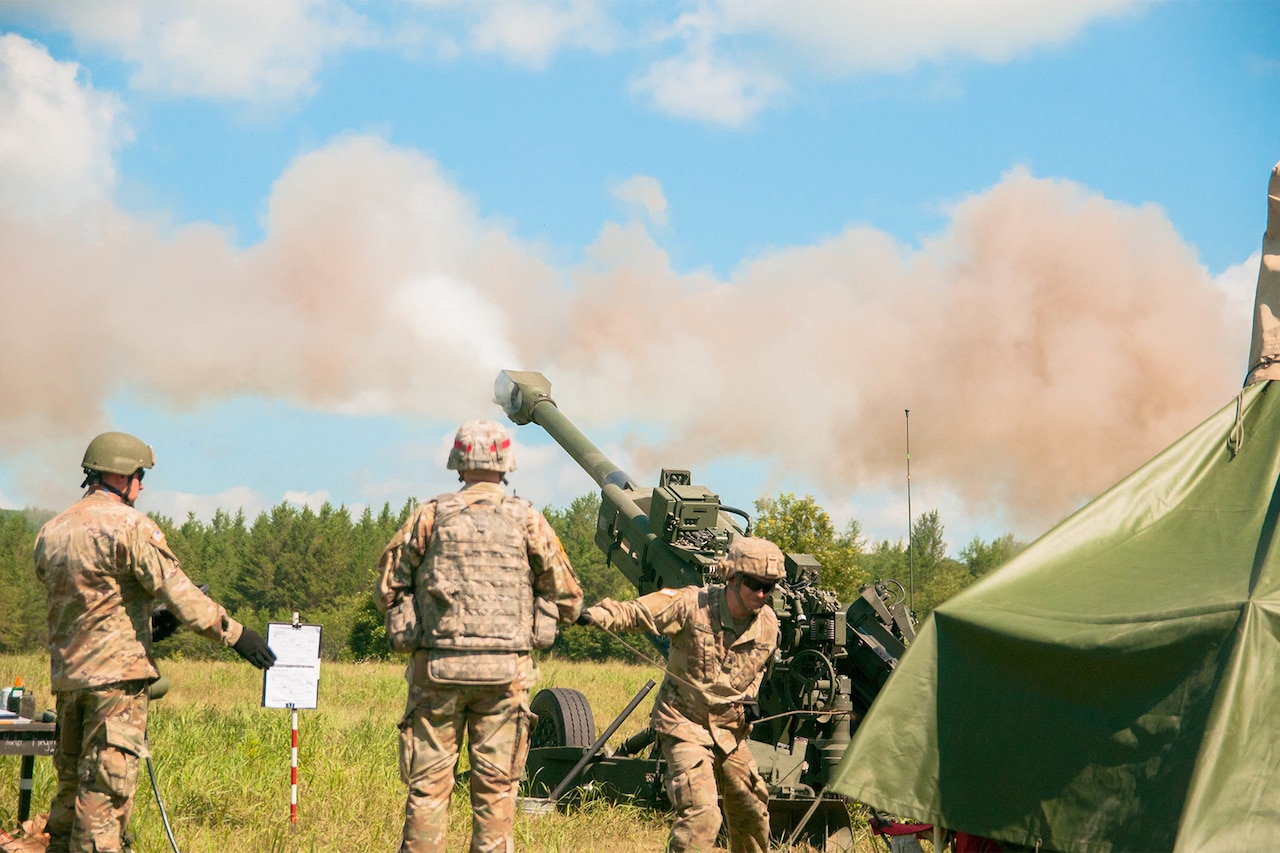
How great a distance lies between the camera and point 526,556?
509cm

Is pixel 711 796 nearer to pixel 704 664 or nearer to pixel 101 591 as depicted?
pixel 704 664

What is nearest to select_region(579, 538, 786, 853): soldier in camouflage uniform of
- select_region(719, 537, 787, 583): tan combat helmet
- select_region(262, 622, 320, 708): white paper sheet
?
select_region(719, 537, 787, 583): tan combat helmet

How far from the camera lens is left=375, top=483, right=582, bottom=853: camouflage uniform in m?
4.88

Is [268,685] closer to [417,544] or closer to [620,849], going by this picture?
[620,849]

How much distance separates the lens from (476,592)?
16.1ft

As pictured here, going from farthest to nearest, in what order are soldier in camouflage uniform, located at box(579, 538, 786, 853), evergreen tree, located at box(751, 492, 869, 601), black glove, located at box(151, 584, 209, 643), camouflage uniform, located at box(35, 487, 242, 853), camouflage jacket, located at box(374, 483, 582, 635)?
evergreen tree, located at box(751, 492, 869, 601), soldier in camouflage uniform, located at box(579, 538, 786, 853), black glove, located at box(151, 584, 209, 643), camouflage uniform, located at box(35, 487, 242, 853), camouflage jacket, located at box(374, 483, 582, 635)

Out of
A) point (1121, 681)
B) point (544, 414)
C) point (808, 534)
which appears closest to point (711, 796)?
point (1121, 681)

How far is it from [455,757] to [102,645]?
1.50 m

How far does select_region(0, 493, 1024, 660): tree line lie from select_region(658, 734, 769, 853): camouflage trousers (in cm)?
3295

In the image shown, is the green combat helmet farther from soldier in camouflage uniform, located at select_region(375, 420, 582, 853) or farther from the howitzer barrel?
the howitzer barrel

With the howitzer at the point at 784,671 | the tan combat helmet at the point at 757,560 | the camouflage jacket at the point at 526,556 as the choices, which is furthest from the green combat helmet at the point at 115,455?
the howitzer at the point at 784,671

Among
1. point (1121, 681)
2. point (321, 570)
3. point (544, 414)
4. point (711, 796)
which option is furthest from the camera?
point (321, 570)

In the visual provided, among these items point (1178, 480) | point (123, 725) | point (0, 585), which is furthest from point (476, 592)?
point (0, 585)

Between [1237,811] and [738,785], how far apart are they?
108 inches
